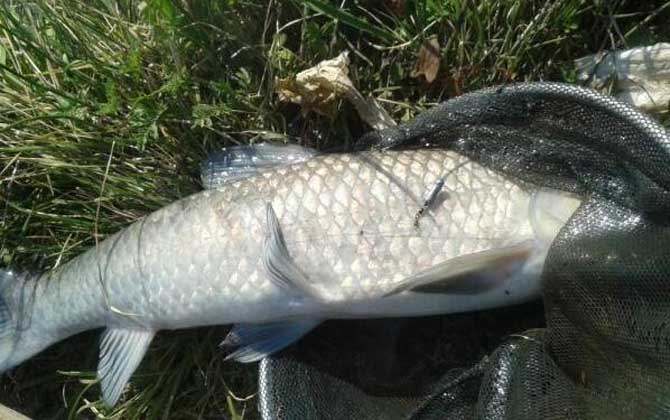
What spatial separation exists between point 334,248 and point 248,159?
1.50ft

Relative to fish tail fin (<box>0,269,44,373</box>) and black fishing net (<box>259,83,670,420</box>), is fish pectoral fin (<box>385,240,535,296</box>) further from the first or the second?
fish tail fin (<box>0,269,44,373</box>)

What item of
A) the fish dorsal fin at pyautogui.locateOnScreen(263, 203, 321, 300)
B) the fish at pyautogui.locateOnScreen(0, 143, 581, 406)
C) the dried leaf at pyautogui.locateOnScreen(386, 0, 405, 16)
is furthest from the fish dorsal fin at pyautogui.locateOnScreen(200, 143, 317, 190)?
the dried leaf at pyautogui.locateOnScreen(386, 0, 405, 16)

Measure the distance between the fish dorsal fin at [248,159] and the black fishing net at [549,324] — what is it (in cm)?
23

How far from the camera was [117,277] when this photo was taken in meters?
2.10

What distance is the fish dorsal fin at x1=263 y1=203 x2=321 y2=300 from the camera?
1872 mm

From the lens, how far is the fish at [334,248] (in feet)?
6.07

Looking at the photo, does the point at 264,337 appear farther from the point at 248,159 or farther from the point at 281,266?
the point at 248,159

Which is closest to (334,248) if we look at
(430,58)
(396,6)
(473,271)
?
(473,271)

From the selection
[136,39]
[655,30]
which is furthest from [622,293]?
[136,39]

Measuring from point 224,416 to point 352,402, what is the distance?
600 mm

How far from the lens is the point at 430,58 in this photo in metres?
2.30

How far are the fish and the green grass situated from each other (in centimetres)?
37

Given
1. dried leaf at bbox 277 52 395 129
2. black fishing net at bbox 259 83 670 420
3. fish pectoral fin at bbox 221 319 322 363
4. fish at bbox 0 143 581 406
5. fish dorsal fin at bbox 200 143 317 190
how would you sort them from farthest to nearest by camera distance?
dried leaf at bbox 277 52 395 129
fish dorsal fin at bbox 200 143 317 190
fish pectoral fin at bbox 221 319 322 363
fish at bbox 0 143 581 406
black fishing net at bbox 259 83 670 420

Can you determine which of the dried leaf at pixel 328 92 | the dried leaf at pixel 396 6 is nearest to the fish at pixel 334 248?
the dried leaf at pixel 328 92
